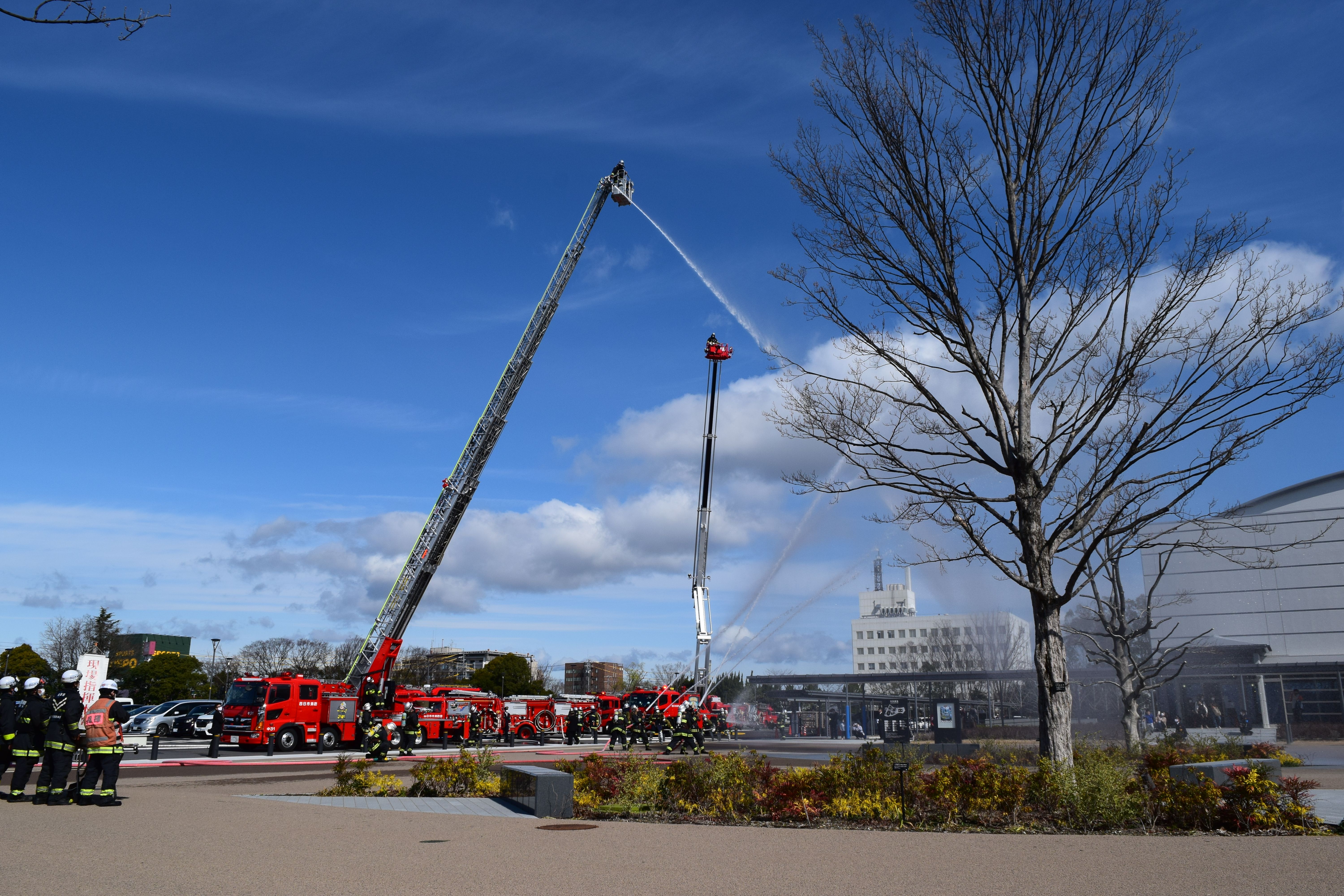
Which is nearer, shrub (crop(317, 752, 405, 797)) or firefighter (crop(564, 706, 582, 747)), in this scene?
shrub (crop(317, 752, 405, 797))

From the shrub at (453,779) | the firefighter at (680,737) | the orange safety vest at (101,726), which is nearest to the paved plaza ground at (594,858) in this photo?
the orange safety vest at (101,726)

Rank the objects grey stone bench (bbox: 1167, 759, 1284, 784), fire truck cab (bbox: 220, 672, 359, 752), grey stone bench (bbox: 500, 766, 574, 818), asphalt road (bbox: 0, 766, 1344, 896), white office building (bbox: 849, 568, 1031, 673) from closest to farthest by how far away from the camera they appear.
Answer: asphalt road (bbox: 0, 766, 1344, 896) < grey stone bench (bbox: 1167, 759, 1284, 784) < grey stone bench (bbox: 500, 766, 574, 818) < fire truck cab (bbox: 220, 672, 359, 752) < white office building (bbox: 849, 568, 1031, 673)

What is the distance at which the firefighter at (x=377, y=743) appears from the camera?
20703 millimetres

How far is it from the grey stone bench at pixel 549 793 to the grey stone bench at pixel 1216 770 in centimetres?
806

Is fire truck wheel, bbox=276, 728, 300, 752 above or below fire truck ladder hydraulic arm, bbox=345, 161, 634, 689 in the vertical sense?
below

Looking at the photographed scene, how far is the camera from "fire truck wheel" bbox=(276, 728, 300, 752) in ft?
92.8

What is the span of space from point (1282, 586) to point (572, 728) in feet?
163

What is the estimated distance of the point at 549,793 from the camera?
40.2 feet

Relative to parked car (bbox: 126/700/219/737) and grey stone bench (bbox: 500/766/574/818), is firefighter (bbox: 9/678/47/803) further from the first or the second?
parked car (bbox: 126/700/219/737)

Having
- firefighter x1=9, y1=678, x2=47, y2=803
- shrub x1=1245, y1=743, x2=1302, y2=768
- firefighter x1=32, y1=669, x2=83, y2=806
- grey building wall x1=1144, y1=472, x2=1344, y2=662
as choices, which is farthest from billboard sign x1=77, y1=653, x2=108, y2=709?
grey building wall x1=1144, y1=472, x2=1344, y2=662

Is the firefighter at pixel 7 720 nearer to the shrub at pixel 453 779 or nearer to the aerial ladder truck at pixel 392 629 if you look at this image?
the shrub at pixel 453 779

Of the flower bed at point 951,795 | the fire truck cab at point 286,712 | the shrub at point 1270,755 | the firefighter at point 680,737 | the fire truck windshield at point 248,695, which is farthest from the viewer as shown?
the fire truck windshield at point 248,695

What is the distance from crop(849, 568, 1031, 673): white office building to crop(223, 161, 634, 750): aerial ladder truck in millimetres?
25430

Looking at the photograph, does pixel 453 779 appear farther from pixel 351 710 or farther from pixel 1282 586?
pixel 1282 586
